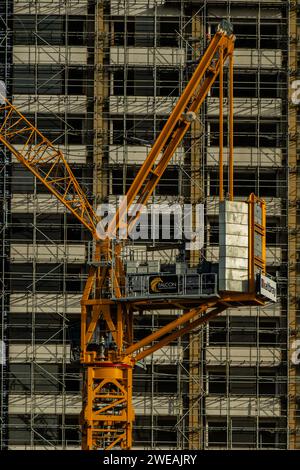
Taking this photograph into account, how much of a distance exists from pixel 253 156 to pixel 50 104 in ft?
40.0

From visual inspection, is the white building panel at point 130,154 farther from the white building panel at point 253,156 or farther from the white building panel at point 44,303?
the white building panel at point 44,303

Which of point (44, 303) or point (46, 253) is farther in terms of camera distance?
point (46, 253)

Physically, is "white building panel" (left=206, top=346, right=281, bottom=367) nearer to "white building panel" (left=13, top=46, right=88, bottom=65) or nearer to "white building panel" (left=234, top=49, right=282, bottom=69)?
"white building panel" (left=234, top=49, right=282, bottom=69)

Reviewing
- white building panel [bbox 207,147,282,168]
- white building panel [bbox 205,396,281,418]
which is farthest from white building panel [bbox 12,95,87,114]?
white building panel [bbox 205,396,281,418]

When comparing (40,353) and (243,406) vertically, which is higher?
(40,353)

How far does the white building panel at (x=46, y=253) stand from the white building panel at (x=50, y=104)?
7.95 meters

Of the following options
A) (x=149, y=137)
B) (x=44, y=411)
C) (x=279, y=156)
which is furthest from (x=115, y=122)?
(x=44, y=411)

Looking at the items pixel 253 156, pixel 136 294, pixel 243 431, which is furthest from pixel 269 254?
pixel 136 294

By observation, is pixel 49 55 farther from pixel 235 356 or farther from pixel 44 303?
pixel 235 356

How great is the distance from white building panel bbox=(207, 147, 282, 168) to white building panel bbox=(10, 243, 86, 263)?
367 inches

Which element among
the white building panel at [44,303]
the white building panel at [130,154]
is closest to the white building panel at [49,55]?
the white building panel at [130,154]

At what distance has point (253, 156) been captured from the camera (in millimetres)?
121938
